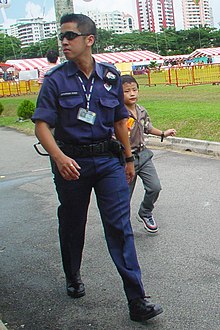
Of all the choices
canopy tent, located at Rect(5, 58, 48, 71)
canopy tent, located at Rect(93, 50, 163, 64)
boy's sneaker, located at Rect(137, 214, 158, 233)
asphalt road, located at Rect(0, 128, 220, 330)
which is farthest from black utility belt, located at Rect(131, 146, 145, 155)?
canopy tent, located at Rect(5, 58, 48, 71)

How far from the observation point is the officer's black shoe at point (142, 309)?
321 centimetres

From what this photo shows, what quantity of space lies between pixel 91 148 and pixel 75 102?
0.96 ft

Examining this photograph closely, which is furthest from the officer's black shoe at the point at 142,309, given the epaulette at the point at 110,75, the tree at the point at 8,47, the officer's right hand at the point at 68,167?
the tree at the point at 8,47

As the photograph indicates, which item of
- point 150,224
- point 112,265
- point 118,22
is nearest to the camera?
point 112,265

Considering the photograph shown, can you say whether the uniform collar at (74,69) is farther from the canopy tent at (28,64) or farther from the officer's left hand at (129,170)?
the canopy tent at (28,64)

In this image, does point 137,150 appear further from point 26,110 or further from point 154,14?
point 154,14

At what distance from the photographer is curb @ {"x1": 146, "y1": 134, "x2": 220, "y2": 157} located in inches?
355

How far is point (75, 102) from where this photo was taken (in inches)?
124

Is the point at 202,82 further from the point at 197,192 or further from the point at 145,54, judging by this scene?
the point at 145,54

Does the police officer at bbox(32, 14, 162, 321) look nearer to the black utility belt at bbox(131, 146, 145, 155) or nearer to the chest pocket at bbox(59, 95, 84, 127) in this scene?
the chest pocket at bbox(59, 95, 84, 127)

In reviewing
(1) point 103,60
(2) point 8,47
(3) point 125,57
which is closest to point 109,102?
(1) point 103,60

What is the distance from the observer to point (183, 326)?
3.18 meters

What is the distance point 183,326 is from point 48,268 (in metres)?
1.51

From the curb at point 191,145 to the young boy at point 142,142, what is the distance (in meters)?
4.01
